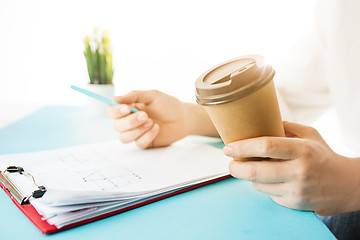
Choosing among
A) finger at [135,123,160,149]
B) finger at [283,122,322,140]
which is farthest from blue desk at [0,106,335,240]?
finger at [135,123,160,149]

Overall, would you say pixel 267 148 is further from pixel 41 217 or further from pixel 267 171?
pixel 41 217

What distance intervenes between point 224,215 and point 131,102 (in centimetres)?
47

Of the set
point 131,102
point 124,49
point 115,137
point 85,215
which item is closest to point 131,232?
point 85,215

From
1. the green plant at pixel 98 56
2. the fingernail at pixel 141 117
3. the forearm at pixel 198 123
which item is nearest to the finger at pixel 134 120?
the fingernail at pixel 141 117

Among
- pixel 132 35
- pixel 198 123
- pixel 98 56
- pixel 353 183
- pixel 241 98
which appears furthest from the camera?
pixel 132 35

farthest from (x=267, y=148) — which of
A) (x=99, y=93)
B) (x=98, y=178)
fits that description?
(x=99, y=93)

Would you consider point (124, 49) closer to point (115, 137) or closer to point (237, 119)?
point (115, 137)

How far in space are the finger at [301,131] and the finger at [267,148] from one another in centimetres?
8

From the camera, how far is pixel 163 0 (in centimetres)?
239

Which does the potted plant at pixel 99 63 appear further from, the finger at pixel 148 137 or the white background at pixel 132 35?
the white background at pixel 132 35

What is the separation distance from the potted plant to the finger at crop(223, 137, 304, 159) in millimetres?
945

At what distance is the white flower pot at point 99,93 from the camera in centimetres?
128

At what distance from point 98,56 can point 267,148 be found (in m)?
1.04

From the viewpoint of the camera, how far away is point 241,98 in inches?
14.9
